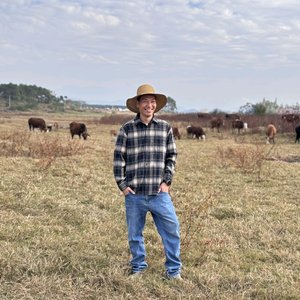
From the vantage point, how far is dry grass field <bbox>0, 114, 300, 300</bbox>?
2.93m

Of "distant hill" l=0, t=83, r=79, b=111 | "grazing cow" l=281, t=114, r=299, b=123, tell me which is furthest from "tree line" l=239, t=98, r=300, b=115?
"distant hill" l=0, t=83, r=79, b=111

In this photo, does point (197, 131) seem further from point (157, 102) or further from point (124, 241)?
point (157, 102)

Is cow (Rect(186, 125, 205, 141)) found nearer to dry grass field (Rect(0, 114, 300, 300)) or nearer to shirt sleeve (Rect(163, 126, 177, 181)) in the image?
dry grass field (Rect(0, 114, 300, 300))

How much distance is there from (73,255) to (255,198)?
14.2 ft

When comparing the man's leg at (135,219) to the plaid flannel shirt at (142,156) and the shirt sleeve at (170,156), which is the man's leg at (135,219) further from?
the shirt sleeve at (170,156)

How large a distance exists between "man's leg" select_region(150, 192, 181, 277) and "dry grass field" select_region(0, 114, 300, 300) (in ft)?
1.10

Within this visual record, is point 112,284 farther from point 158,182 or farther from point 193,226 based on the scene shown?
point 193,226

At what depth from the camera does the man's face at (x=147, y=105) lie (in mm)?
2799

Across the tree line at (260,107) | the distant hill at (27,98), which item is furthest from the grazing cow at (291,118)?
the distant hill at (27,98)

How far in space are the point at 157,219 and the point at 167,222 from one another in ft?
0.47

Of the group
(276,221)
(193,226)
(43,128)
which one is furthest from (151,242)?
(43,128)

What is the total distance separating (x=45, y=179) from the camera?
7.09m

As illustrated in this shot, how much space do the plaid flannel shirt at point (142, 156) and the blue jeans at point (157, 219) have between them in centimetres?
9

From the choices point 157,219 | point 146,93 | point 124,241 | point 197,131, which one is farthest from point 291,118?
point 146,93
